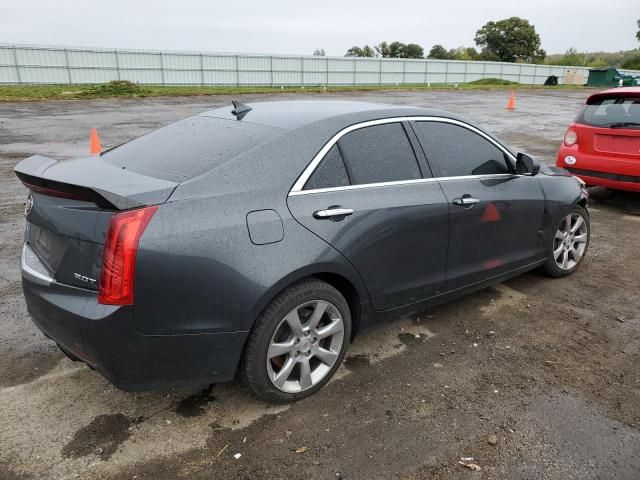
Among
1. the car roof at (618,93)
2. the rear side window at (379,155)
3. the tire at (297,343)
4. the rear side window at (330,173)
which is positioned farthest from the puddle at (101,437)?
the car roof at (618,93)

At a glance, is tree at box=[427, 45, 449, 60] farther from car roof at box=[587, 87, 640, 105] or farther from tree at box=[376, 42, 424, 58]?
car roof at box=[587, 87, 640, 105]

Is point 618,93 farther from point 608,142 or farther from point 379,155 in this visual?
point 379,155

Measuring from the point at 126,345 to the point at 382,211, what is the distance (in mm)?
1615

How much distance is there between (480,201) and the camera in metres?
3.88

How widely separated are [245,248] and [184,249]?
0.99 ft

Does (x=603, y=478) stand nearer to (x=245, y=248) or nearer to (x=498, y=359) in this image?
(x=498, y=359)

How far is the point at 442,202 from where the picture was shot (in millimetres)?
3629

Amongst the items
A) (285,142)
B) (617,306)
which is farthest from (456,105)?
(285,142)

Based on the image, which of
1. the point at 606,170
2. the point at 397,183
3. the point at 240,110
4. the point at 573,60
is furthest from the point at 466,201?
the point at 573,60

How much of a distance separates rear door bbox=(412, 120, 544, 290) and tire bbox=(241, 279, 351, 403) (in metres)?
1.05

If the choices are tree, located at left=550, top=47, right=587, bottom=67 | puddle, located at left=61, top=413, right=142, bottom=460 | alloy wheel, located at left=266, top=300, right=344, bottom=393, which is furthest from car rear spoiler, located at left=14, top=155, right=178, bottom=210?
tree, located at left=550, top=47, right=587, bottom=67

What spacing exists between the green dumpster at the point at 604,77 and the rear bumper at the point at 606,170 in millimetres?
42724

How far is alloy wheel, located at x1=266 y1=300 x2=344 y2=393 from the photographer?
2971mm

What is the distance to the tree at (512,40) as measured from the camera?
84500 mm
